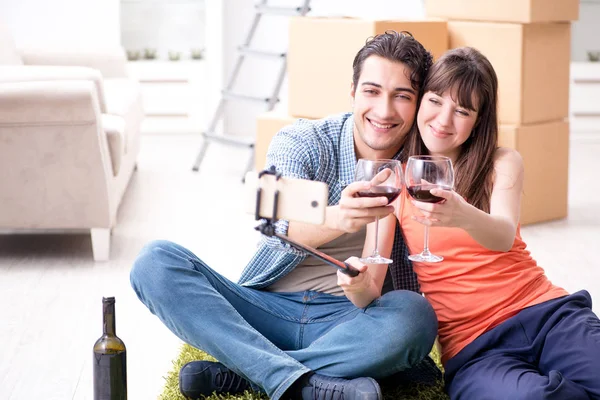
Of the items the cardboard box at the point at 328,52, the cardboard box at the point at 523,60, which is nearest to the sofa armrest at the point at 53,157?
the cardboard box at the point at 328,52

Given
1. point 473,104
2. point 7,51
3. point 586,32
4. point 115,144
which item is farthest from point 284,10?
point 473,104

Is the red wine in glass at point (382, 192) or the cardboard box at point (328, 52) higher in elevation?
the cardboard box at point (328, 52)

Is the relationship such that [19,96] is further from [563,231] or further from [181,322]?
[563,231]

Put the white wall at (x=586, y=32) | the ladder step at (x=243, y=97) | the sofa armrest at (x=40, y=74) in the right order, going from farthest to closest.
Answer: the white wall at (x=586, y=32) → the ladder step at (x=243, y=97) → the sofa armrest at (x=40, y=74)

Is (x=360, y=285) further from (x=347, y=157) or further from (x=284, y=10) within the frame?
(x=284, y=10)

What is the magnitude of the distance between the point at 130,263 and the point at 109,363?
1.69 metres

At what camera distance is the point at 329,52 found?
4.33 m

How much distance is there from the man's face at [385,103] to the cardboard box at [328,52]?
206 centimetres

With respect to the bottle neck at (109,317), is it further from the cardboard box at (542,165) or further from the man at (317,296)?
the cardboard box at (542,165)

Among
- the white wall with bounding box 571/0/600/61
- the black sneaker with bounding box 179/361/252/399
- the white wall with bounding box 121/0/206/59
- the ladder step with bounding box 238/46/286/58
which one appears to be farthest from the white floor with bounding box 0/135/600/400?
the white wall with bounding box 571/0/600/61

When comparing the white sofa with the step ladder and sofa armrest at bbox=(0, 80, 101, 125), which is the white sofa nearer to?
sofa armrest at bbox=(0, 80, 101, 125)

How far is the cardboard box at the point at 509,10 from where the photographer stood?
4105mm

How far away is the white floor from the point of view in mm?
2484

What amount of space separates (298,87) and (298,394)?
8.71 feet
